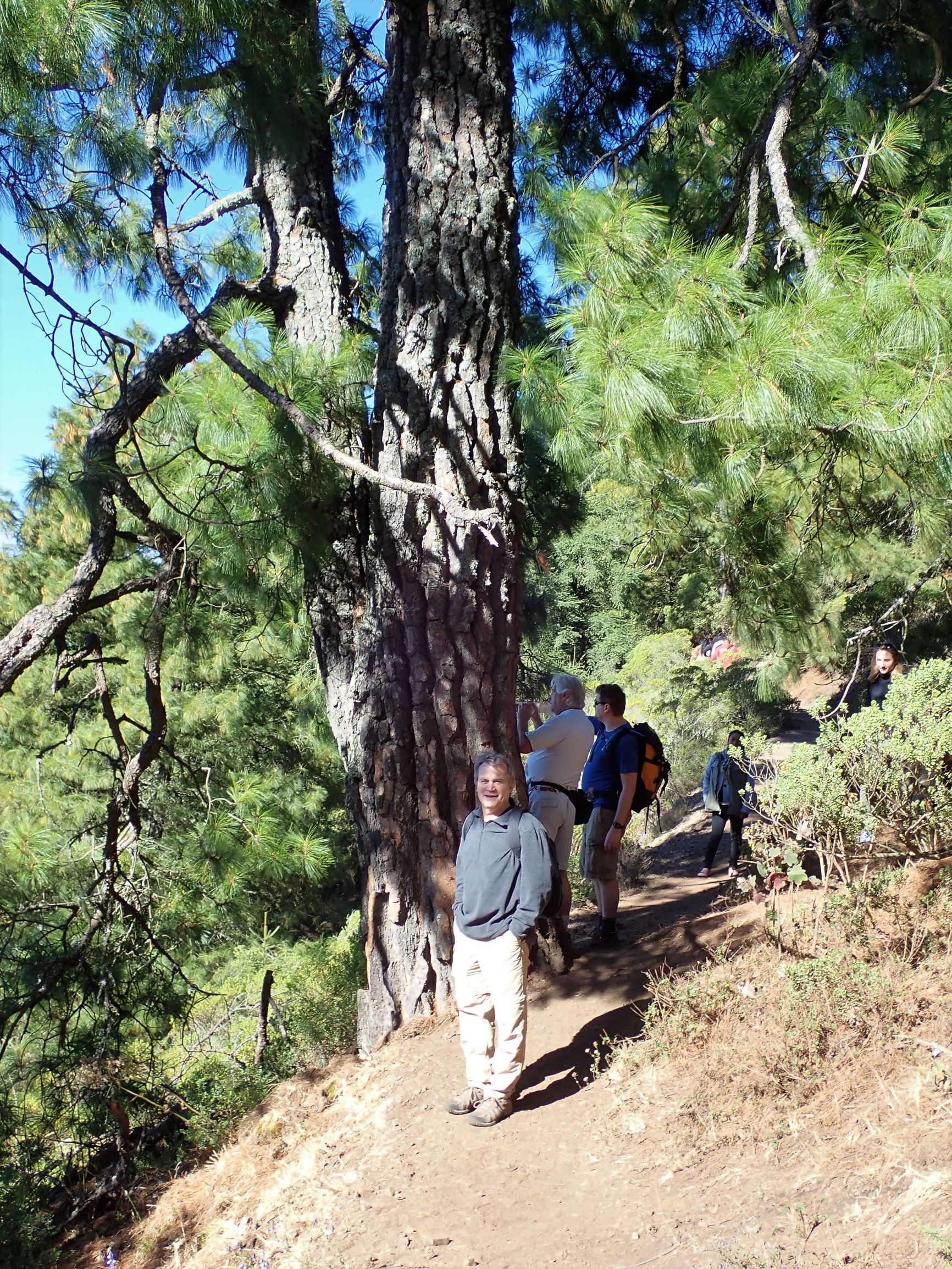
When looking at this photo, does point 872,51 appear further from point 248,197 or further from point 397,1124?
point 397,1124

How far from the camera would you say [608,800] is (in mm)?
5293

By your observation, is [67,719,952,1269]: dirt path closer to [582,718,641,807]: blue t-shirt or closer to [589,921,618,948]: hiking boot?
[589,921,618,948]: hiking boot

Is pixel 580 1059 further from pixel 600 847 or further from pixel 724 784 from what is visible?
pixel 724 784

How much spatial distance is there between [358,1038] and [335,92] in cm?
520

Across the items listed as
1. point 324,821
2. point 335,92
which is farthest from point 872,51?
point 324,821

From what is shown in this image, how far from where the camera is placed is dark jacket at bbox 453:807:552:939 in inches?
150

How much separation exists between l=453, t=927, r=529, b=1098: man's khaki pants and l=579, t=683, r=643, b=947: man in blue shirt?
4.42 feet

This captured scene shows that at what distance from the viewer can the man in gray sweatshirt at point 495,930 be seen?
3.85m

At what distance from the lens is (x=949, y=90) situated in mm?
4605

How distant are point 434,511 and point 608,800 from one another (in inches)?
71.0

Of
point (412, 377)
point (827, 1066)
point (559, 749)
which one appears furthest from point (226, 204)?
point (827, 1066)

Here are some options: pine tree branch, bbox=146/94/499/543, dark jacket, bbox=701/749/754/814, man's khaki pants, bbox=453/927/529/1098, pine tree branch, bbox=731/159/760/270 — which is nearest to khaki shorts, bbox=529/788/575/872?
man's khaki pants, bbox=453/927/529/1098

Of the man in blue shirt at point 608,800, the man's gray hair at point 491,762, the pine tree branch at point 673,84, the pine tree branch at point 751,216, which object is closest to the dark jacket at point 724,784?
the man in blue shirt at point 608,800

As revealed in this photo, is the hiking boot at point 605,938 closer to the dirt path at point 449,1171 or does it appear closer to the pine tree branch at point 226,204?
the dirt path at point 449,1171
